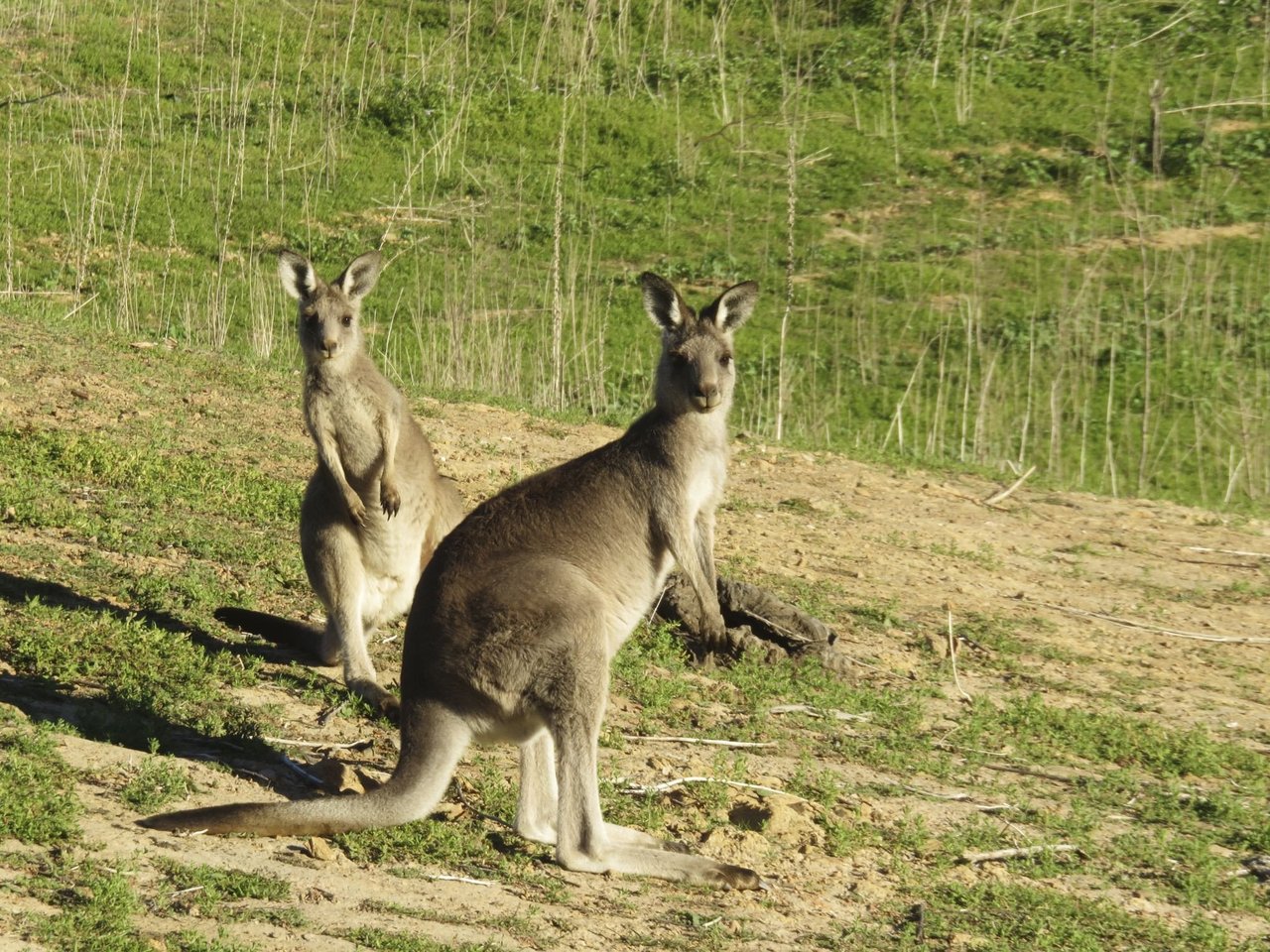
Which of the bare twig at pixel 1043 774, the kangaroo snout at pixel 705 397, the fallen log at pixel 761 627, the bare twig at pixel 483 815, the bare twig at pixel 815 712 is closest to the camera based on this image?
the bare twig at pixel 483 815

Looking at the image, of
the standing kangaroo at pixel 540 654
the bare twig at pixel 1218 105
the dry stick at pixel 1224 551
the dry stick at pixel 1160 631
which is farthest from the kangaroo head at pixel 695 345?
the bare twig at pixel 1218 105

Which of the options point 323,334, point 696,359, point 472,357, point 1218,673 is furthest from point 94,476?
point 1218,673

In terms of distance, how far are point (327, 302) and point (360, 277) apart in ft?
0.77

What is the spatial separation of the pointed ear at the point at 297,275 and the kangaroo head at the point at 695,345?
5.26 feet

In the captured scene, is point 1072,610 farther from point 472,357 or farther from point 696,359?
point 472,357

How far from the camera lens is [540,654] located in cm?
457

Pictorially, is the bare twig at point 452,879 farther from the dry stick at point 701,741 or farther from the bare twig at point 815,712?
the bare twig at point 815,712

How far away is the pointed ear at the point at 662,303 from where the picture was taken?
18.7 ft

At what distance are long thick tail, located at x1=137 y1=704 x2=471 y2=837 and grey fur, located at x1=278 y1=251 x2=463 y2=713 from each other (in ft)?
4.41

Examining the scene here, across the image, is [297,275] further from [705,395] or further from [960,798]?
[960,798]

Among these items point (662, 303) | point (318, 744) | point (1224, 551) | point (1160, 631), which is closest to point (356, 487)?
point (318, 744)

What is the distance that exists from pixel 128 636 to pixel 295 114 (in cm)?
1515

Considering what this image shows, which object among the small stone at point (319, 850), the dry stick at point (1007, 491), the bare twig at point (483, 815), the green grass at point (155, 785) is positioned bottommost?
the bare twig at point (483, 815)

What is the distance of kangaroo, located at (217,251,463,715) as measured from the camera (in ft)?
19.9
